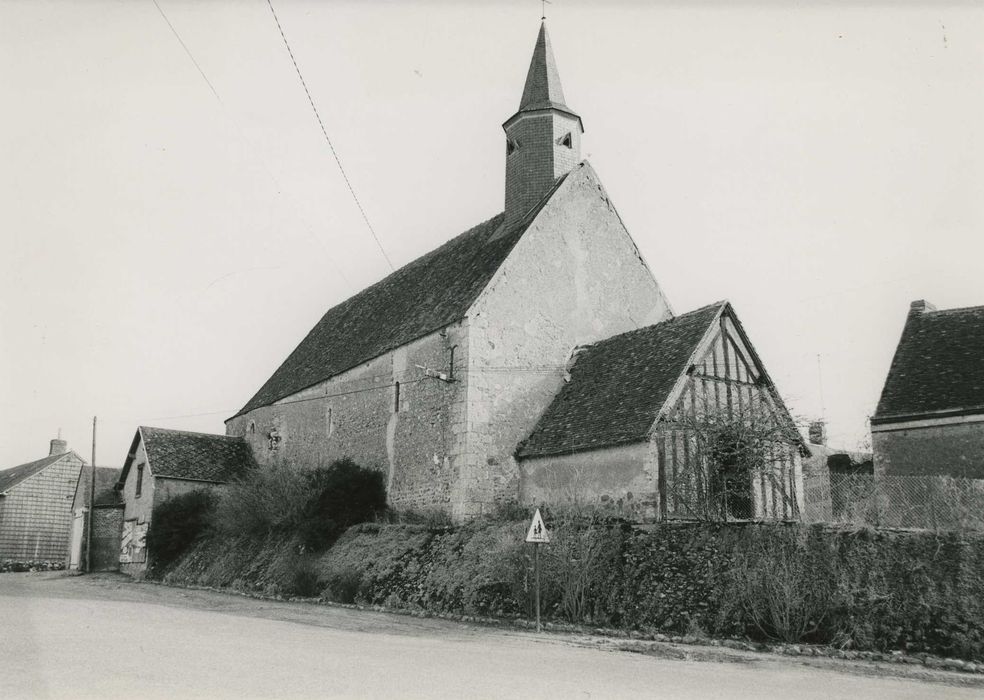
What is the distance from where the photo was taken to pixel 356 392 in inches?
963

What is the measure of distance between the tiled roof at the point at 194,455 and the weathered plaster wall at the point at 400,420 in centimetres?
406

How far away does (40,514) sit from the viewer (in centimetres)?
4544

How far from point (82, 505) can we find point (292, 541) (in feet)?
69.4

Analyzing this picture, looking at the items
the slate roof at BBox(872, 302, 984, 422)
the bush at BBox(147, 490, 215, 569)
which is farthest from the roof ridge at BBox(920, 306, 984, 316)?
the bush at BBox(147, 490, 215, 569)

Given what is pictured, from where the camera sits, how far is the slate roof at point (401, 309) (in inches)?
848

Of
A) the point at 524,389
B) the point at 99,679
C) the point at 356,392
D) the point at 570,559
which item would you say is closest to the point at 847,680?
the point at 570,559

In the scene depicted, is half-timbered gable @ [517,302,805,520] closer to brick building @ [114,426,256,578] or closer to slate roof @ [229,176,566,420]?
slate roof @ [229,176,566,420]

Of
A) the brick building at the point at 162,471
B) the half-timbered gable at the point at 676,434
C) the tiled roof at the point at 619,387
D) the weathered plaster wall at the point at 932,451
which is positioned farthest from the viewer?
A: the brick building at the point at 162,471

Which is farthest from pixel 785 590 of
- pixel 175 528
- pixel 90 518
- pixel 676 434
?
pixel 90 518

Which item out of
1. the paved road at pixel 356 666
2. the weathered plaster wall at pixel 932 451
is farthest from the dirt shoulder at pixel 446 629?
the weathered plaster wall at pixel 932 451

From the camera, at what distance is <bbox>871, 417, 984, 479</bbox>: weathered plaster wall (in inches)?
695

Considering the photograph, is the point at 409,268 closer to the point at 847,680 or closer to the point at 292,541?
the point at 292,541

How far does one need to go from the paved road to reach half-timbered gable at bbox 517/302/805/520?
461 centimetres

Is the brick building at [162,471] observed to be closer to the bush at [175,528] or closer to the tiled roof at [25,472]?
the bush at [175,528]
